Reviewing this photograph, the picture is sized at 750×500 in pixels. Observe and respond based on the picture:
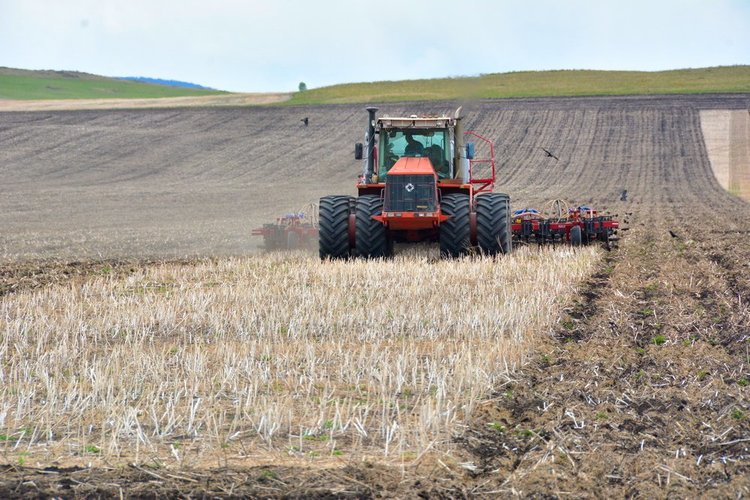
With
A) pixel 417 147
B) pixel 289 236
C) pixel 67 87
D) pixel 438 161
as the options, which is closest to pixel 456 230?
pixel 438 161

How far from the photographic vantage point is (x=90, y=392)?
261 inches

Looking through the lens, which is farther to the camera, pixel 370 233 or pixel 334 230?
pixel 334 230

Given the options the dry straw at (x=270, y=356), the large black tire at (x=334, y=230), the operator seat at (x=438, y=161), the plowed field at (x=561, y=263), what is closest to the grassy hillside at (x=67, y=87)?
the plowed field at (x=561, y=263)

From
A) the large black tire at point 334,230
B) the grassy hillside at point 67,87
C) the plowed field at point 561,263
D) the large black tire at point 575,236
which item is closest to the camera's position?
the plowed field at point 561,263

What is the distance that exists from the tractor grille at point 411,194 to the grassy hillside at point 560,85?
3556 cm

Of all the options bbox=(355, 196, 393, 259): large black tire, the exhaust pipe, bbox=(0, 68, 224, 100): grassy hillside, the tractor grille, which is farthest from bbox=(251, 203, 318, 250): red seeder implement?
bbox=(0, 68, 224, 100): grassy hillside

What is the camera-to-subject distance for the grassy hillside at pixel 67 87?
254ft

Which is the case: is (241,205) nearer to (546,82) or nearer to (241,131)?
(241,131)

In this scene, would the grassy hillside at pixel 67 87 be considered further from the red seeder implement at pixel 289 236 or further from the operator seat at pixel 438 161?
the operator seat at pixel 438 161

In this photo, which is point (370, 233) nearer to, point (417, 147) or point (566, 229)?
point (417, 147)

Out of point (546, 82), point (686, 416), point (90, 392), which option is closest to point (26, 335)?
point (90, 392)

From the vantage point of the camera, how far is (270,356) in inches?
313

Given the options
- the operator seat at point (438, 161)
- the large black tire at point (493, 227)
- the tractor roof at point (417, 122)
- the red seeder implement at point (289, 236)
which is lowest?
the red seeder implement at point (289, 236)

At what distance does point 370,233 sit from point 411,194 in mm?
816
